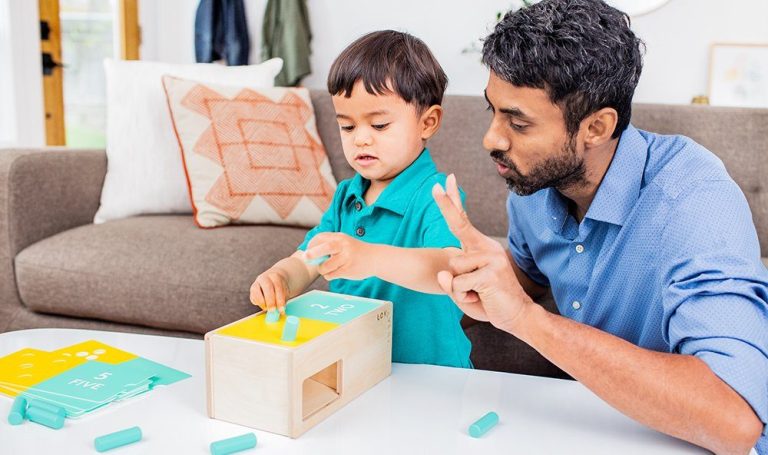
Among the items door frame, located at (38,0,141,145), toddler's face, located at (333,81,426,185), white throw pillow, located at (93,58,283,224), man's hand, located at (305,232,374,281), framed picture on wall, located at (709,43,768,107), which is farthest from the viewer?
framed picture on wall, located at (709,43,768,107)

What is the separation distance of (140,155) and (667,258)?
173 cm

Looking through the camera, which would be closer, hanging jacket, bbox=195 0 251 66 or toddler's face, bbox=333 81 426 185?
toddler's face, bbox=333 81 426 185

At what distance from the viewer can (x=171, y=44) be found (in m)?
4.92

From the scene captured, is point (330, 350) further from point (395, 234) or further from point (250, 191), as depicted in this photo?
point (250, 191)

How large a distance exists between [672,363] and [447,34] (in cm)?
383

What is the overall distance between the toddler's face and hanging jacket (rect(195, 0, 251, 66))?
3.65 meters

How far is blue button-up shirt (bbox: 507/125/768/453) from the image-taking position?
0.85 meters

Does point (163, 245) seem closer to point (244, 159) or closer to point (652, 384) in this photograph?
point (244, 159)

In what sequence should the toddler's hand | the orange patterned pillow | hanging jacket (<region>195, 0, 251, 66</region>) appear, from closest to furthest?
the toddler's hand, the orange patterned pillow, hanging jacket (<region>195, 0, 251, 66</region>)

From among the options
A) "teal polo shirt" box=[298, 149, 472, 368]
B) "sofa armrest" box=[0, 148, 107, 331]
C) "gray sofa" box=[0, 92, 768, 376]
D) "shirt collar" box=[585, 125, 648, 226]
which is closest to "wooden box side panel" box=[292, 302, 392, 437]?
"teal polo shirt" box=[298, 149, 472, 368]

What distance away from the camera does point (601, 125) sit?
3.51 feet

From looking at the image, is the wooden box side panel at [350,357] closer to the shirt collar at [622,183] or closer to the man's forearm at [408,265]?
the man's forearm at [408,265]

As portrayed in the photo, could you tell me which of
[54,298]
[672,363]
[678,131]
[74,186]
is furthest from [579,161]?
[74,186]

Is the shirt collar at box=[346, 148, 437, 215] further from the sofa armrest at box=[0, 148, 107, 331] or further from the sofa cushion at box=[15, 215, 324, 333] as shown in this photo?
the sofa armrest at box=[0, 148, 107, 331]
